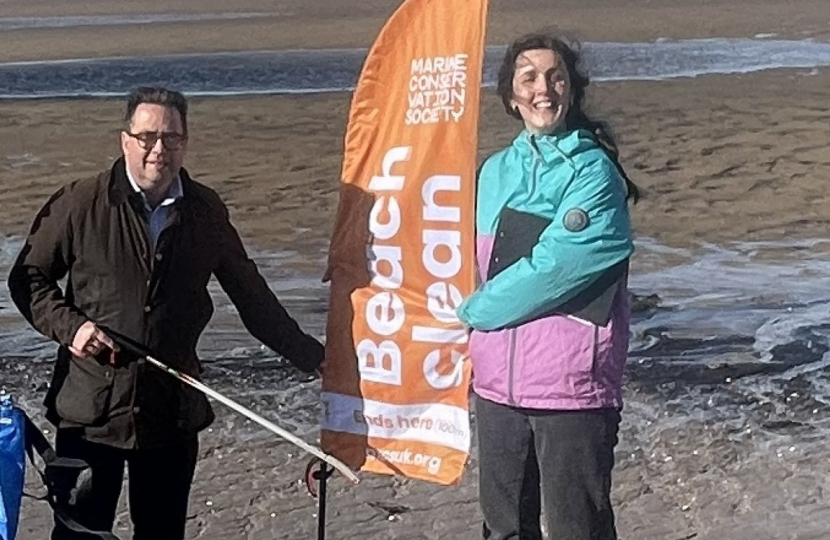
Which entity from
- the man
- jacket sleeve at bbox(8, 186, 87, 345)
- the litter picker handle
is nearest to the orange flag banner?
the litter picker handle

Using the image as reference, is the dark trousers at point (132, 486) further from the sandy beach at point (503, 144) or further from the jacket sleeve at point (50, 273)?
the sandy beach at point (503, 144)

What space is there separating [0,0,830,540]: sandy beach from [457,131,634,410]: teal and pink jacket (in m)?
0.31

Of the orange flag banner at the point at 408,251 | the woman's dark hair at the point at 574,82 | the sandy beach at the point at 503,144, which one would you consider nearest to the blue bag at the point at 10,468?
the orange flag banner at the point at 408,251

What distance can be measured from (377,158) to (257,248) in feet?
21.1

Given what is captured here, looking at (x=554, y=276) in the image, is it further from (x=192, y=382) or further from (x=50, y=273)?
(x=50, y=273)

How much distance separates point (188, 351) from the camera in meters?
4.20

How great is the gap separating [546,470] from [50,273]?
1.44 metres

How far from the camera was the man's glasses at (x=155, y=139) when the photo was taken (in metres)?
3.98

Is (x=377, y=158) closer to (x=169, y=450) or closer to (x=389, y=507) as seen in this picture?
(x=169, y=450)

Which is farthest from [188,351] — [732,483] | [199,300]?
[732,483]

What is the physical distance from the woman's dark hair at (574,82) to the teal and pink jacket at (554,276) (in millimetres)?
68

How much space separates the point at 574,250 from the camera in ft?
12.5

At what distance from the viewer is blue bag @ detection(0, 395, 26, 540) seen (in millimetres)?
3971

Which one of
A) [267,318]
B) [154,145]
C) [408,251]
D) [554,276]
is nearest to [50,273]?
[154,145]
